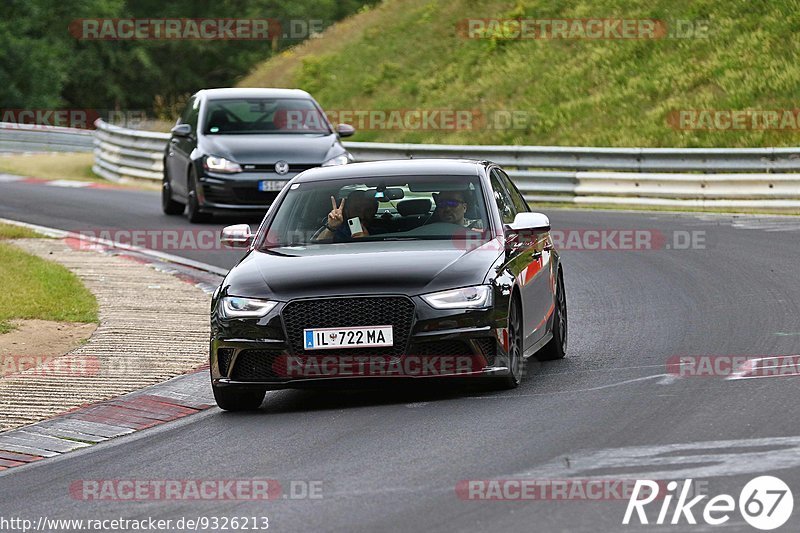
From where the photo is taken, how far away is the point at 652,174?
2591 cm

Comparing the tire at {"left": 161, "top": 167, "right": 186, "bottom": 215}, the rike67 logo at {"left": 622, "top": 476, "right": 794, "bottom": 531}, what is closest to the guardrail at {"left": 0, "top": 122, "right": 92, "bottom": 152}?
the tire at {"left": 161, "top": 167, "right": 186, "bottom": 215}

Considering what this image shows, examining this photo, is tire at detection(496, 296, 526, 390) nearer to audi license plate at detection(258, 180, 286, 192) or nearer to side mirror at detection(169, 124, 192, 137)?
audi license plate at detection(258, 180, 286, 192)

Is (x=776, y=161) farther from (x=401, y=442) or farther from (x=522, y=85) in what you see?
(x=401, y=442)

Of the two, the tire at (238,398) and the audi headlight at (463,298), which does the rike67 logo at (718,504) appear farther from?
the tire at (238,398)

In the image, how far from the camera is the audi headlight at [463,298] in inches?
378

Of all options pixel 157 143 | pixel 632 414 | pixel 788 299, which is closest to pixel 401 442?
pixel 632 414

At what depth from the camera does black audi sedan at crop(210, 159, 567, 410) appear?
31.3 feet

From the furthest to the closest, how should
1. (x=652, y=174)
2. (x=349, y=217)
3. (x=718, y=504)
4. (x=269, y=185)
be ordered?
(x=652, y=174) < (x=269, y=185) < (x=349, y=217) < (x=718, y=504)

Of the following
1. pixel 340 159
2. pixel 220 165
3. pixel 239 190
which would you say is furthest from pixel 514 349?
pixel 220 165

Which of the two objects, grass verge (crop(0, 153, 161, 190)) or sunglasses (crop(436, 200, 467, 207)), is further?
grass verge (crop(0, 153, 161, 190))

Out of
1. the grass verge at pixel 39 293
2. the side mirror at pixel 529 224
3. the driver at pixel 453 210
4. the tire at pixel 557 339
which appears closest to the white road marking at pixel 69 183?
the grass verge at pixel 39 293

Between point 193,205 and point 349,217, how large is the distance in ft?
38.6

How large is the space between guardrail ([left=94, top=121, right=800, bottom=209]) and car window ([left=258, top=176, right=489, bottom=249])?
1422 cm

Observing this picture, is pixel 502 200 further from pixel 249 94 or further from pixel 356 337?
pixel 249 94
